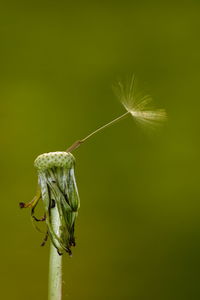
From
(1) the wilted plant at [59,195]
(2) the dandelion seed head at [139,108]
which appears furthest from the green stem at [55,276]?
(2) the dandelion seed head at [139,108]

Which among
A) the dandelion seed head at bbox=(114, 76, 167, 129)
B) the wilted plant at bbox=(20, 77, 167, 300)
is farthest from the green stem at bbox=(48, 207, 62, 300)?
the dandelion seed head at bbox=(114, 76, 167, 129)

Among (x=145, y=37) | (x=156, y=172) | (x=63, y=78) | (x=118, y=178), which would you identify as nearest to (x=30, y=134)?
(x=63, y=78)

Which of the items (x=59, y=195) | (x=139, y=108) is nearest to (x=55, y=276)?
(x=59, y=195)

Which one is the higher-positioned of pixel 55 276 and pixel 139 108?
pixel 139 108

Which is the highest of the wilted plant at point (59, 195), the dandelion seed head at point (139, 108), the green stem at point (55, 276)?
the dandelion seed head at point (139, 108)

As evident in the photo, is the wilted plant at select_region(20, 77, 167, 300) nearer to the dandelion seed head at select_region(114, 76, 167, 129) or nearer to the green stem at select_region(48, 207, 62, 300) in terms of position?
the green stem at select_region(48, 207, 62, 300)

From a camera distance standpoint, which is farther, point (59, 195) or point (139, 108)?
point (139, 108)

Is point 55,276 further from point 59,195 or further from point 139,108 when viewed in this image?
point 139,108

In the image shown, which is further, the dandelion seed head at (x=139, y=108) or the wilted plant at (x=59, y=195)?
the dandelion seed head at (x=139, y=108)

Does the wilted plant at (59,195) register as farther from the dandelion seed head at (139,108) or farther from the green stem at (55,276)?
the dandelion seed head at (139,108)
